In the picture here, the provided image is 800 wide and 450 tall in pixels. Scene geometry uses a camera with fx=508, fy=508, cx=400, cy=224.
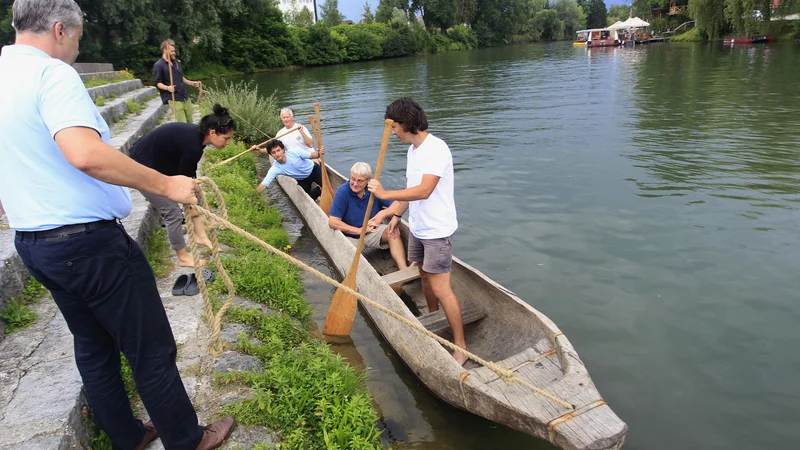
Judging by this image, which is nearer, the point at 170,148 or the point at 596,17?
the point at 170,148

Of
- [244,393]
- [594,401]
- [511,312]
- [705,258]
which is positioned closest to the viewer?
[594,401]

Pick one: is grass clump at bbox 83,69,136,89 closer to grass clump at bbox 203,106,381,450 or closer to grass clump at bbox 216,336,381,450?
grass clump at bbox 203,106,381,450

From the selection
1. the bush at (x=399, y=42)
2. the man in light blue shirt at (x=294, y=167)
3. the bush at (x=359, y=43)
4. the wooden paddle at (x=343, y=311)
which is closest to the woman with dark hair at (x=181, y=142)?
the wooden paddle at (x=343, y=311)

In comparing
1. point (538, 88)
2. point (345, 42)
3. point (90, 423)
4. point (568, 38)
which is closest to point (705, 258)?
point (90, 423)

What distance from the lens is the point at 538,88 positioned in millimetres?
21641

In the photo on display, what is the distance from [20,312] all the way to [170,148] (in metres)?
1.74

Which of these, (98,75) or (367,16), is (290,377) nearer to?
(98,75)

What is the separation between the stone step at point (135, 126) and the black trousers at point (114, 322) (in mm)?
4940

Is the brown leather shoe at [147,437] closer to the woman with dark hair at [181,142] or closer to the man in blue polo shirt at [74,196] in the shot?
the man in blue polo shirt at [74,196]

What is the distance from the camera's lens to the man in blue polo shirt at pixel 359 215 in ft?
19.1

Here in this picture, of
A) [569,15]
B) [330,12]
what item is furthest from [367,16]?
[569,15]

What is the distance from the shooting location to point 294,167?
8.53m

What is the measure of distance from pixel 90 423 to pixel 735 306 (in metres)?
5.70

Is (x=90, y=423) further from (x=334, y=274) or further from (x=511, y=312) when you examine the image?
(x=334, y=274)
